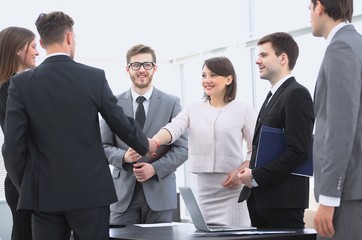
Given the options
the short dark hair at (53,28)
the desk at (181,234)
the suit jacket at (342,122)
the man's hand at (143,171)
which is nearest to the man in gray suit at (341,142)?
the suit jacket at (342,122)

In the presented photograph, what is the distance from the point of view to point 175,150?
14.2 ft

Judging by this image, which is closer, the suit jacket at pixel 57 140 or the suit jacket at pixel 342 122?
the suit jacket at pixel 342 122

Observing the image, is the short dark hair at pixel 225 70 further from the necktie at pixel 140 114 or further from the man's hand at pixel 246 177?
the man's hand at pixel 246 177

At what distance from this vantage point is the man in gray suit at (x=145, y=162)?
164 inches

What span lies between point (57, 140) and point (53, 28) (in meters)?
0.53

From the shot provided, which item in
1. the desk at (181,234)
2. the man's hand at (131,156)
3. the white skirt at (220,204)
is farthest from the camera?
the man's hand at (131,156)

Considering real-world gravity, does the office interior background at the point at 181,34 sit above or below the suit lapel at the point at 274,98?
above

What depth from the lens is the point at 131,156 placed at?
13.4ft

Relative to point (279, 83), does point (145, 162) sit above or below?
below

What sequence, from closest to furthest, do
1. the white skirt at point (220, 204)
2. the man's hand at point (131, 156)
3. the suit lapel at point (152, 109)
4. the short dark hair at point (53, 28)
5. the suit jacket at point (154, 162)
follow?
1. the short dark hair at point (53, 28)
2. the white skirt at point (220, 204)
3. the man's hand at point (131, 156)
4. the suit jacket at point (154, 162)
5. the suit lapel at point (152, 109)

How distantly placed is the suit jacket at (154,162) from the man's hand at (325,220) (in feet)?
5.71

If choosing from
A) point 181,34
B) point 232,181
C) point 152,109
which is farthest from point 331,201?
point 181,34

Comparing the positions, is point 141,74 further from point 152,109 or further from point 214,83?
point 214,83

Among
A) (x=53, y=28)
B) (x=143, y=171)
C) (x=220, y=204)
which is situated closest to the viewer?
(x=53, y=28)
